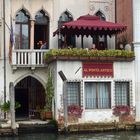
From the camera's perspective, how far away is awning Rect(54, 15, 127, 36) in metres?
26.6

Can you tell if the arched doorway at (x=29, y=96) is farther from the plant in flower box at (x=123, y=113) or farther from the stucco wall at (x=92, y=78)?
the plant in flower box at (x=123, y=113)

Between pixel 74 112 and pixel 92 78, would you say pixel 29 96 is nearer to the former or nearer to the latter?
pixel 74 112

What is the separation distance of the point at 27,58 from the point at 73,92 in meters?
3.43

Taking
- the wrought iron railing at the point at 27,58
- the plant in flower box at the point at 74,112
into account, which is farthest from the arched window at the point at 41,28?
the plant in flower box at the point at 74,112

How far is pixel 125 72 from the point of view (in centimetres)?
2695

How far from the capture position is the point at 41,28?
97.1 ft

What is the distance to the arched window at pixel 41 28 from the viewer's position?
95.5ft

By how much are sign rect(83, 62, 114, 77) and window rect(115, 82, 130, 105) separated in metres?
0.79

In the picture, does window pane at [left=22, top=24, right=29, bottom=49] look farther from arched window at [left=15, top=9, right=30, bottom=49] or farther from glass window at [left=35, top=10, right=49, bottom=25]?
glass window at [left=35, top=10, right=49, bottom=25]

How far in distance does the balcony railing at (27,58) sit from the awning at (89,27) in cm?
157

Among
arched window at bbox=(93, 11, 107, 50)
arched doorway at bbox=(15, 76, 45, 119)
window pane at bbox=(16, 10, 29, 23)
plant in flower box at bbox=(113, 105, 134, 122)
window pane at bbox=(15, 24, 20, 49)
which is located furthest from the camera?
arched doorway at bbox=(15, 76, 45, 119)

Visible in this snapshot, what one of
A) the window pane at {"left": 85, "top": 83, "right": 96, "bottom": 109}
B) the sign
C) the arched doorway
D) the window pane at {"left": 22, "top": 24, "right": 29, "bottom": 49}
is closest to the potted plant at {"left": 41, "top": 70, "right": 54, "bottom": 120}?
the window pane at {"left": 85, "top": 83, "right": 96, "bottom": 109}

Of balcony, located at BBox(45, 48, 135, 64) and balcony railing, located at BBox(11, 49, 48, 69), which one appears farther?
balcony railing, located at BBox(11, 49, 48, 69)

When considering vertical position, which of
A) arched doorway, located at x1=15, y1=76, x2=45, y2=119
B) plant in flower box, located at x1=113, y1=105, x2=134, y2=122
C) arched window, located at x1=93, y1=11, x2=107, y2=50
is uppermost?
arched window, located at x1=93, y1=11, x2=107, y2=50
